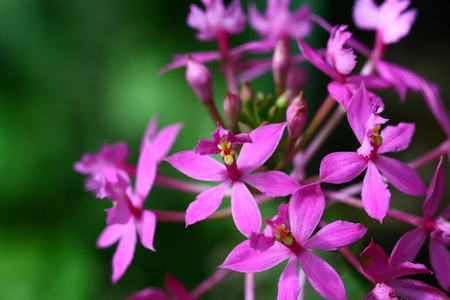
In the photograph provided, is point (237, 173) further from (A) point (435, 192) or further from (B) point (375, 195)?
(A) point (435, 192)

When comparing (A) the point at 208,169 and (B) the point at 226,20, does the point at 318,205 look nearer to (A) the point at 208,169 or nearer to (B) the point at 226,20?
(A) the point at 208,169

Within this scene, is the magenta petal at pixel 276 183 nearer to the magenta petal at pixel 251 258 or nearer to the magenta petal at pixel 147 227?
the magenta petal at pixel 251 258

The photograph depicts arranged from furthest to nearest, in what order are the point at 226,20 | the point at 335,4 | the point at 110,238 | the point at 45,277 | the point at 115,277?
the point at 335,4 → the point at 45,277 → the point at 226,20 → the point at 110,238 → the point at 115,277

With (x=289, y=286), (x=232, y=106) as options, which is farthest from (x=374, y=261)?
(x=232, y=106)

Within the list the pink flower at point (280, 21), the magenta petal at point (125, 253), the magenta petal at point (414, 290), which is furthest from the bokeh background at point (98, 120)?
the magenta petal at point (414, 290)

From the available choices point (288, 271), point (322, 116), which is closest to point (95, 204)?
point (322, 116)

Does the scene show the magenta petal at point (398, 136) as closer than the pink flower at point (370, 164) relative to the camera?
No
